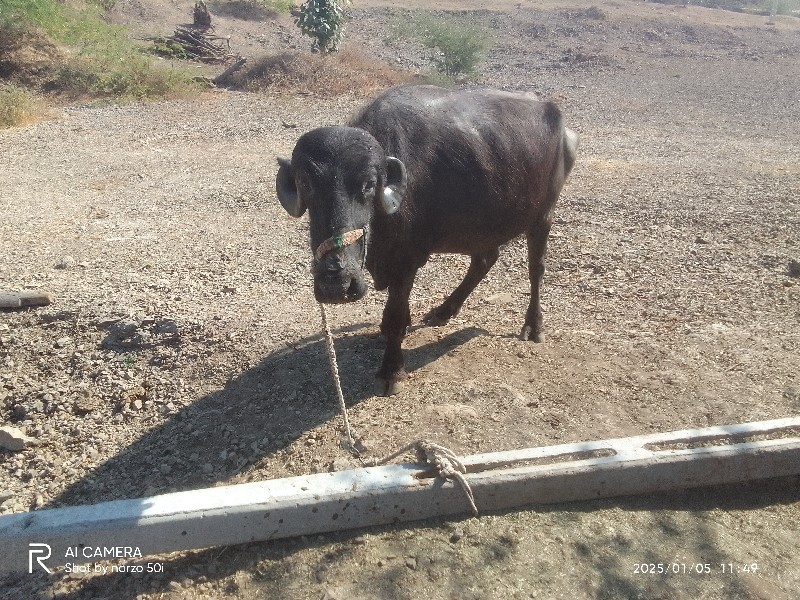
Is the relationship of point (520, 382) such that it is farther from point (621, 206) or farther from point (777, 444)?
point (621, 206)

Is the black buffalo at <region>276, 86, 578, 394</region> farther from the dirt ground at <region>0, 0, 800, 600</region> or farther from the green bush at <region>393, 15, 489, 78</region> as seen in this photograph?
the green bush at <region>393, 15, 489, 78</region>

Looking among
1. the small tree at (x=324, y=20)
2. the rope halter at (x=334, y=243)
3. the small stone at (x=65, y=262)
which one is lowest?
the small tree at (x=324, y=20)

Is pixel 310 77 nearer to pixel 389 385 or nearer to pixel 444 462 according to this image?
pixel 389 385

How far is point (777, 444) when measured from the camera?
3369 millimetres

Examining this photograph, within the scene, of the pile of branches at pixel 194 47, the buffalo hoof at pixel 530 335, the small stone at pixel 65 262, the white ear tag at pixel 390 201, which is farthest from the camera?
the pile of branches at pixel 194 47

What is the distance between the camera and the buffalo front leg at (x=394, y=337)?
4.21 meters

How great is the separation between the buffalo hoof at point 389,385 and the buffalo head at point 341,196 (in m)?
0.99

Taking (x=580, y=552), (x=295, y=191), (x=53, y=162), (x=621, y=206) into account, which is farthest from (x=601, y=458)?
(x=53, y=162)

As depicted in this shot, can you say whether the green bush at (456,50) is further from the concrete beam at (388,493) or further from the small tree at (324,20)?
the concrete beam at (388,493)

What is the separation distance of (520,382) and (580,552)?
152 cm

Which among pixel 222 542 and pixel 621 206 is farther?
pixel 621 206

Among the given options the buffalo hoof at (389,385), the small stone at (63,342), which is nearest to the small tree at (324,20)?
the small stone at (63,342)

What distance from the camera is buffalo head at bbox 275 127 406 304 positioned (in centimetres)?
332

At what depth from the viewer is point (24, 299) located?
5191 millimetres
